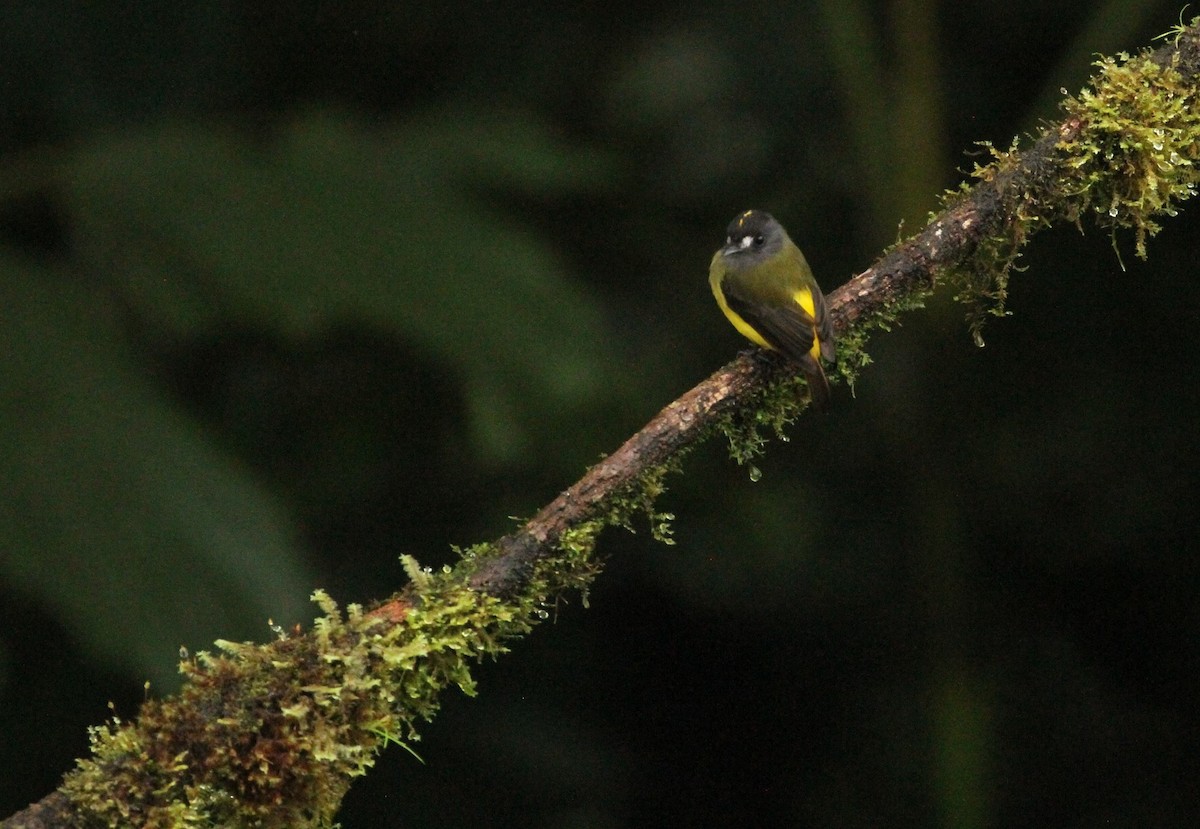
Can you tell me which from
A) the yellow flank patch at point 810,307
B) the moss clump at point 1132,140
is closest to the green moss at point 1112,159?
the moss clump at point 1132,140

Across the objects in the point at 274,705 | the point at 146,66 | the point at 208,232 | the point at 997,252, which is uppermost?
the point at 146,66

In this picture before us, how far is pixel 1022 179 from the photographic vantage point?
2137 mm

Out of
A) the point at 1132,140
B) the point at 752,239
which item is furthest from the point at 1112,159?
the point at 752,239

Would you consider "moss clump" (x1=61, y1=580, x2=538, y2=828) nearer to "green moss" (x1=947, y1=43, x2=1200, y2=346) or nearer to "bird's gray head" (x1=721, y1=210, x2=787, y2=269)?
"green moss" (x1=947, y1=43, x2=1200, y2=346)

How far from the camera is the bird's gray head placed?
2.80 meters

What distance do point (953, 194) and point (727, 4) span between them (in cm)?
158

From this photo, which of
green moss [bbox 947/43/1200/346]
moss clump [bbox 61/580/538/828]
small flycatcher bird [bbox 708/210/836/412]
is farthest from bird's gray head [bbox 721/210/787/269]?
moss clump [bbox 61/580/538/828]

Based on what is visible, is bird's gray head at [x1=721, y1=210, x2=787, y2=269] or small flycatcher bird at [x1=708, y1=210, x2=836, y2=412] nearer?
small flycatcher bird at [x1=708, y1=210, x2=836, y2=412]

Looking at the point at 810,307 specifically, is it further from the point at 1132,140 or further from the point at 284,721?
the point at 284,721

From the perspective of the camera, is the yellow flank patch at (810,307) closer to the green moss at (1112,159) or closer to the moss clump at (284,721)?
the green moss at (1112,159)

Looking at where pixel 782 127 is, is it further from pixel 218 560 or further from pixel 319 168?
pixel 218 560

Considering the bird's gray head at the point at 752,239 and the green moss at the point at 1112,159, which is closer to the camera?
the green moss at the point at 1112,159

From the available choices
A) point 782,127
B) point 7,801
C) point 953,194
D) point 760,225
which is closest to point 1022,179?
point 953,194

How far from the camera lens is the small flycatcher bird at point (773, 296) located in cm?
225
